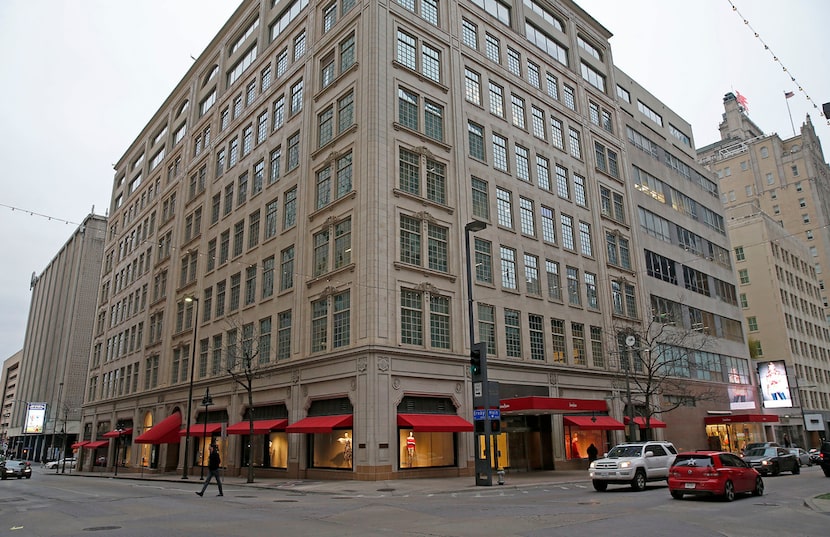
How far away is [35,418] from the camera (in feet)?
365

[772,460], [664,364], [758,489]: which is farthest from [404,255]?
[664,364]

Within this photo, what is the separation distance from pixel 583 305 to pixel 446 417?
17.0 meters

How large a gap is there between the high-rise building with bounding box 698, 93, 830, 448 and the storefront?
4.13 metres

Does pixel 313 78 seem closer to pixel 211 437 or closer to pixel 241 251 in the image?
pixel 241 251

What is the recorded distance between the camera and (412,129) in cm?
3566

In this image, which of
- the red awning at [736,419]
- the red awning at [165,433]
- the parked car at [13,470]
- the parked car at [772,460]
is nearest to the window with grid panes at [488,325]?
the parked car at [772,460]

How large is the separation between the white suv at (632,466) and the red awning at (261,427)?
18966 millimetres

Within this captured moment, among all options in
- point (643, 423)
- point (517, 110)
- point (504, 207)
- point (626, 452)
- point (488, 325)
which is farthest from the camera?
point (517, 110)

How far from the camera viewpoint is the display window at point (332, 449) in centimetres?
3070

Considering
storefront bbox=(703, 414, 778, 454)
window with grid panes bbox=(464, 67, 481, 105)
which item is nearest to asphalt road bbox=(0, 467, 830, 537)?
window with grid panes bbox=(464, 67, 481, 105)

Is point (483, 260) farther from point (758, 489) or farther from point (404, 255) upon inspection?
point (758, 489)

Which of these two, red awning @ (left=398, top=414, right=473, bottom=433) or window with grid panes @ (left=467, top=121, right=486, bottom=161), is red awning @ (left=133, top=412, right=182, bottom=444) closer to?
red awning @ (left=398, top=414, right=473, bottom=433)

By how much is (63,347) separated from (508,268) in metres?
104

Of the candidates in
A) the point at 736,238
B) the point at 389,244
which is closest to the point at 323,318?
the point at 389,244
